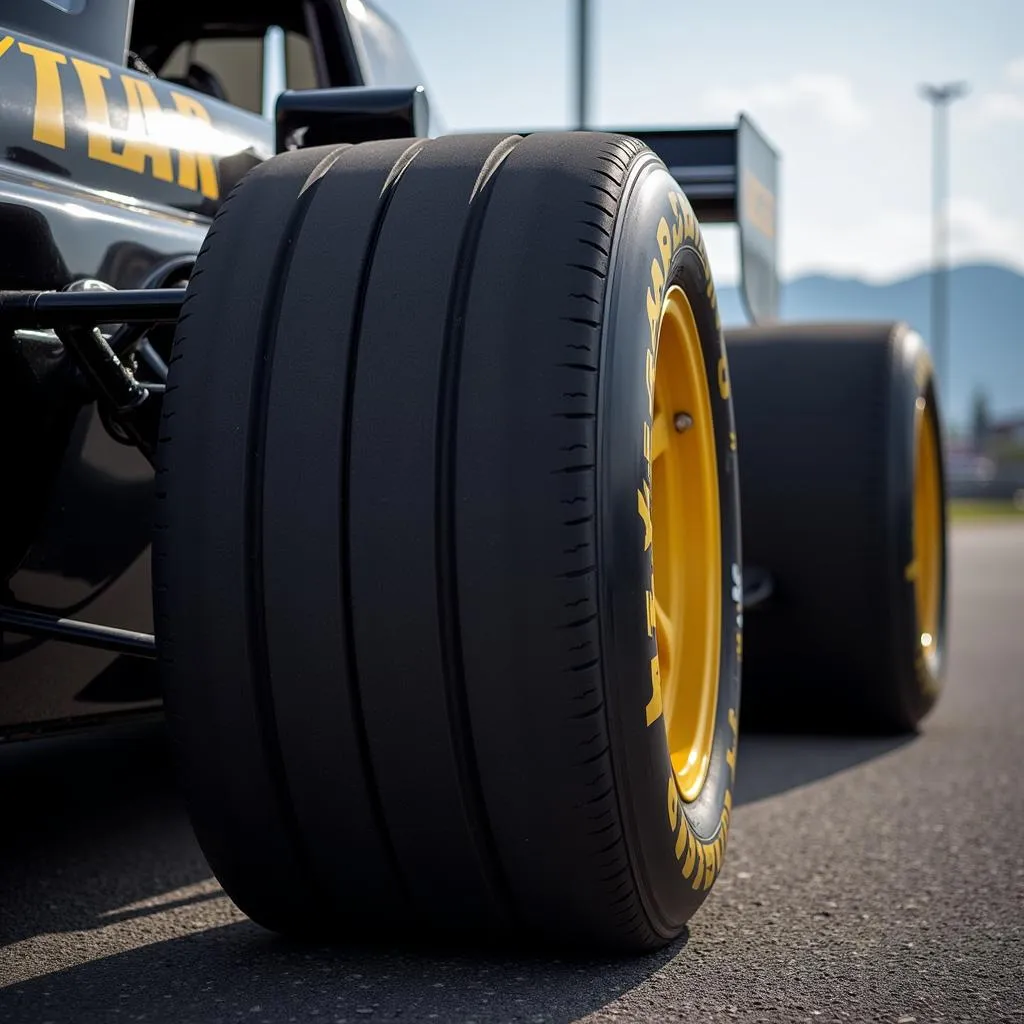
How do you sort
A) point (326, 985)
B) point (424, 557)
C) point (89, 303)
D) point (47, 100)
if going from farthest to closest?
point (47, 100), point (89, 303), point (326, 985), point (424, 557)

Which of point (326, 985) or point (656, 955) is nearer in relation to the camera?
point (326, 985)

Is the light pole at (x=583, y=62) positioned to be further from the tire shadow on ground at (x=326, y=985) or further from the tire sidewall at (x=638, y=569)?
the tire shadow on ground at (x=326, y=985)

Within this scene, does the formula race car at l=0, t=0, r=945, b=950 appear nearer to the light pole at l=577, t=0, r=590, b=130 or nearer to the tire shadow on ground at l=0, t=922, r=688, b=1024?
the tire shadow on ground at l=0, t=922, r=688, b=1024

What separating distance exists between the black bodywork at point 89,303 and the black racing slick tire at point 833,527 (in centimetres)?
172

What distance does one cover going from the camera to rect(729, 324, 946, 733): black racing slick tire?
12.9 ft

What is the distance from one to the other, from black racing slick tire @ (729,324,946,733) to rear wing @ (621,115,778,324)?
0.35 m

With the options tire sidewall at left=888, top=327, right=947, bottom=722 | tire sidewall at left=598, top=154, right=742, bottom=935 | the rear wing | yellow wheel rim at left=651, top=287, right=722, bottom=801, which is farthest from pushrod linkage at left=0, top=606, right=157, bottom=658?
tire sidewall at left=888, top=327, right=947, bottom=722

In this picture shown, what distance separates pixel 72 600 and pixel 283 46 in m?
1.90

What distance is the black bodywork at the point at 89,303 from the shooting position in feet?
7.29

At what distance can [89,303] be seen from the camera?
2.11m

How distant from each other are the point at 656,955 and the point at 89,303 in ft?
3.87

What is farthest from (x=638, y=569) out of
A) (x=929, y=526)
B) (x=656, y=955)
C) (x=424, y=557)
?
(x=929, y=526)

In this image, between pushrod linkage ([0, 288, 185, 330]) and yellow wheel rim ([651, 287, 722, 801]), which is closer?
pushrod linkage ([0, 288, 185, 330])

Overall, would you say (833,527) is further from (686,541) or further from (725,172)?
(686,541)
